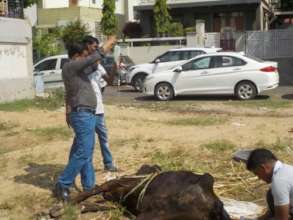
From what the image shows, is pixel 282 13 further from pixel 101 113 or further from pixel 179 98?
pixel 101 113

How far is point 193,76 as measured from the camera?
19.0m

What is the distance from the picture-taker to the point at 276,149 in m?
9.33

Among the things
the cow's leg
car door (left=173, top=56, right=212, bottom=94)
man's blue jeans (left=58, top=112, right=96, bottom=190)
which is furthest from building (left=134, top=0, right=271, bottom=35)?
the cow's leg

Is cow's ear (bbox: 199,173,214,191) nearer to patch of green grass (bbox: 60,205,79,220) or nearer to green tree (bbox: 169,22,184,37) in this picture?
patch of green grass (bbox: 60,205,79,220)

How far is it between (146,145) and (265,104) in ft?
24.8

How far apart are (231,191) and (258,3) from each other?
95.5 ft

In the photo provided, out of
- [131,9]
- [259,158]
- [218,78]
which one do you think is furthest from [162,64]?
[131,9]

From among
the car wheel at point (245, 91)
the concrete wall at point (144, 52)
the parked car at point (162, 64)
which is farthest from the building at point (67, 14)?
the car wheel at point (245, 91)

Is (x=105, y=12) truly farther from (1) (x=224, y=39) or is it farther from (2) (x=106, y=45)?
(2) (x=106, y=45)

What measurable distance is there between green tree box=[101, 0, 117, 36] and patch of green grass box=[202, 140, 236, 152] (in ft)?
84.2

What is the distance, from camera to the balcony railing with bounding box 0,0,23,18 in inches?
727

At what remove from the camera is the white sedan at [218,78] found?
60.2 feet

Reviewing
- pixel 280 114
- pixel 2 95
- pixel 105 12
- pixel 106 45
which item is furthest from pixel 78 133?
pixel 105 12

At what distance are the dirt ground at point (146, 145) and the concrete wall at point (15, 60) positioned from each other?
2605 millimetres
